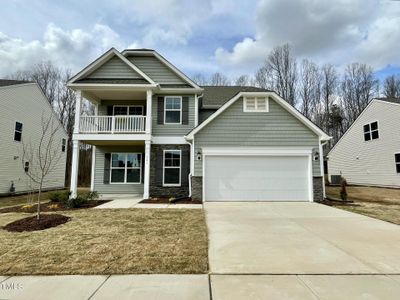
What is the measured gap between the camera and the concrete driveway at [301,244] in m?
4.12

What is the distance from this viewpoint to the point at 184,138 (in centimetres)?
1309

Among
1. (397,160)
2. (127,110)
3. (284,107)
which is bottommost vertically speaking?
(397,160)

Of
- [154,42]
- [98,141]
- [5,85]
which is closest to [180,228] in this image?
[98,141]

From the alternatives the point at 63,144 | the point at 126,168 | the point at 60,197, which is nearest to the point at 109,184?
the point at 126,168

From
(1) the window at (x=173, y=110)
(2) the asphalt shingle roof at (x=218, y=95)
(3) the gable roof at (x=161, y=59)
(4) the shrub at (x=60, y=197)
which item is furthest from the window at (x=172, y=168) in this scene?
(4) the shrub at (x=60, y=197)

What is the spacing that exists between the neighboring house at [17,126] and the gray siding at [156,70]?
8593 millimetres

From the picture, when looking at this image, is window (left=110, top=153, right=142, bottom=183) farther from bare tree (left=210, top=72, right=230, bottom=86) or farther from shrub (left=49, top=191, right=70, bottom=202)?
bare tree (left=210, top=72, right=230, bottom=86)

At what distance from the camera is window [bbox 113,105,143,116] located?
595 inches

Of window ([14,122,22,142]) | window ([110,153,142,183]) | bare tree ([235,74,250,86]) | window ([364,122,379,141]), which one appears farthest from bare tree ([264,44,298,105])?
window ([14,122,22,142])

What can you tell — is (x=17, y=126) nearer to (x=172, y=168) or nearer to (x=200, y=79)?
(x=172, y=168)

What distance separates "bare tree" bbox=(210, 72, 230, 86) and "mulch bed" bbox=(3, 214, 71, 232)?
26860 millimetres

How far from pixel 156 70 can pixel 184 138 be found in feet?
15.1

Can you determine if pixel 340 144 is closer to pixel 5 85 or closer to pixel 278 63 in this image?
pixel 278 63

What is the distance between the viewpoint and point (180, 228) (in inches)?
263
